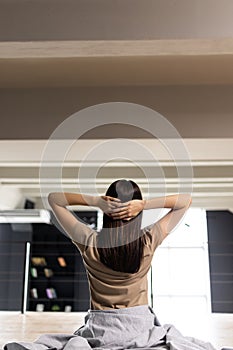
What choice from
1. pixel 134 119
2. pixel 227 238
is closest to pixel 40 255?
pixel 227 238

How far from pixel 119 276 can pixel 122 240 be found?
0.14 meters

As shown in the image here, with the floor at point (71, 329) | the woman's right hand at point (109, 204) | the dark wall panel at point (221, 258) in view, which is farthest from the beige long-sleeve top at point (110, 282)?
the dark wall panel at point (221, 258)

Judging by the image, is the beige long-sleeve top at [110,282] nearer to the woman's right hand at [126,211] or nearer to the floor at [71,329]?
the woman's right hand at [126,211]

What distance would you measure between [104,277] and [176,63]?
5.58 ft

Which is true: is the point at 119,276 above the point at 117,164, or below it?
below

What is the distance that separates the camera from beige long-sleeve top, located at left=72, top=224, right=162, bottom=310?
145cm

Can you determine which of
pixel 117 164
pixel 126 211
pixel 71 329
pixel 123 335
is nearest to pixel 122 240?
pixel 126 211

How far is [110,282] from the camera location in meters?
1.47

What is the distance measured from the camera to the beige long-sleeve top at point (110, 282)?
145 cm

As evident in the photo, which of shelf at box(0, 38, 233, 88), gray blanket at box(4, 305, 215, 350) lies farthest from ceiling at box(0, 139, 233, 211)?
gray blanket at box(4, 305, 215, 350)

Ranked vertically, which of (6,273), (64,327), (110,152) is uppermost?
(110,152)

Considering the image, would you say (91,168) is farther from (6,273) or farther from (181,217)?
(6,273)

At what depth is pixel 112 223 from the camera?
60.8 inches

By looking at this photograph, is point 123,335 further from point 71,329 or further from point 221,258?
point 221,258
